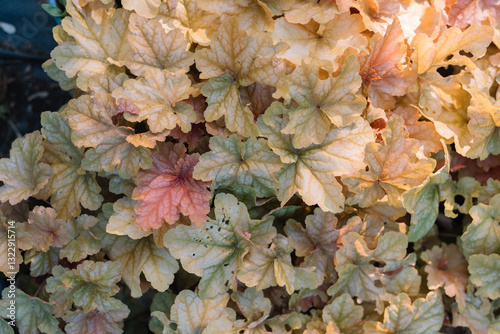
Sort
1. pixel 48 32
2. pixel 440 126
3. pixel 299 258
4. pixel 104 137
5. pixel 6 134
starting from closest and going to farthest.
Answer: pixel 104 137 → pixel 440 126 → pixel 299 258 → pixel 48 32 → pixel 6 134

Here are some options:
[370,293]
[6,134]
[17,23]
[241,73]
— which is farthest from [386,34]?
[6,134]

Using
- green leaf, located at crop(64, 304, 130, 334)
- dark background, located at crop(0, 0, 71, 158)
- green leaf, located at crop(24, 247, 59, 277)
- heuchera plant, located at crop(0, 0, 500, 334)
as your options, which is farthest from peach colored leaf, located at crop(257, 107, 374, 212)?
dark background, located at crop(0, 0, 71, 158)

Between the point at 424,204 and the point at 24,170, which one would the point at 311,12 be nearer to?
the point at 424,204

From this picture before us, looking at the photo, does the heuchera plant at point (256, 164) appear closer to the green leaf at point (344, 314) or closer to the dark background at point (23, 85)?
the green leaf at point (344, 314)

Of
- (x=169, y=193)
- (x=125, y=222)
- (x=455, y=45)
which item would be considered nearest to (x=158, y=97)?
(x=169, y=193)

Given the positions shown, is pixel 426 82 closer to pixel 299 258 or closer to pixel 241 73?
pixel 241 73

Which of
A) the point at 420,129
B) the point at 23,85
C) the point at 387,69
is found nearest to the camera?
the point at 387,69
